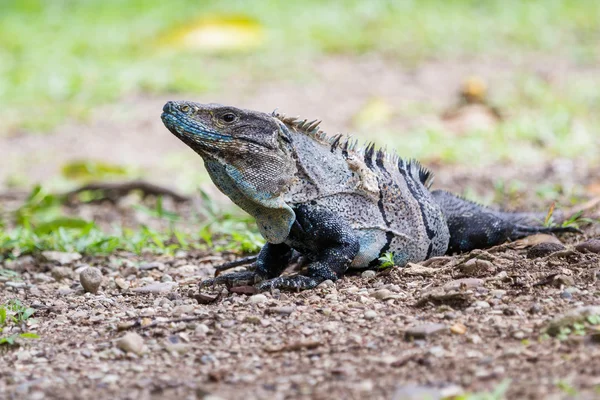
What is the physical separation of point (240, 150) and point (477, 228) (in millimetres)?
1879

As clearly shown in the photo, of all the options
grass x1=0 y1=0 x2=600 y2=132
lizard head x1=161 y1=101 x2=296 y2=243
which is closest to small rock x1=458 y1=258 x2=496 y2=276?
lizard head x1=161 y1=101 x2=296 y2=243

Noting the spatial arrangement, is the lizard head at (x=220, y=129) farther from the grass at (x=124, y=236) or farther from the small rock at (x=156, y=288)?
the grass at (x=124, y=236)

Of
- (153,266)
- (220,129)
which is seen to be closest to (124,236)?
(153,266)

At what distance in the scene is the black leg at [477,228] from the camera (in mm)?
6020

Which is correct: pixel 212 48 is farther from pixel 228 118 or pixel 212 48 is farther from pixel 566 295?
pixel 566 295

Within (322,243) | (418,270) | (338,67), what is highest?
(338,67)

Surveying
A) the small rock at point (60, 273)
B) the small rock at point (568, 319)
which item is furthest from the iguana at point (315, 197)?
the small rock at point (568, 319)

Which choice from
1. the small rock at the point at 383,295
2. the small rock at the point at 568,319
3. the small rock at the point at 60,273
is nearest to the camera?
the small rock at the point at 568,319

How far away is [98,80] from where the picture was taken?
48.0ft

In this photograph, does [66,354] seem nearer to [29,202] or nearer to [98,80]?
[29,202]

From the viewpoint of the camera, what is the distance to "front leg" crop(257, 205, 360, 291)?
206 inches

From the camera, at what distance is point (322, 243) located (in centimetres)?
536

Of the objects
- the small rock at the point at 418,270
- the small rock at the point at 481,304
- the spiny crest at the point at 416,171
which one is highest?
the spiny crest at the point at 416,171

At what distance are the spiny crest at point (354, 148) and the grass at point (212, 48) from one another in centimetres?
752
